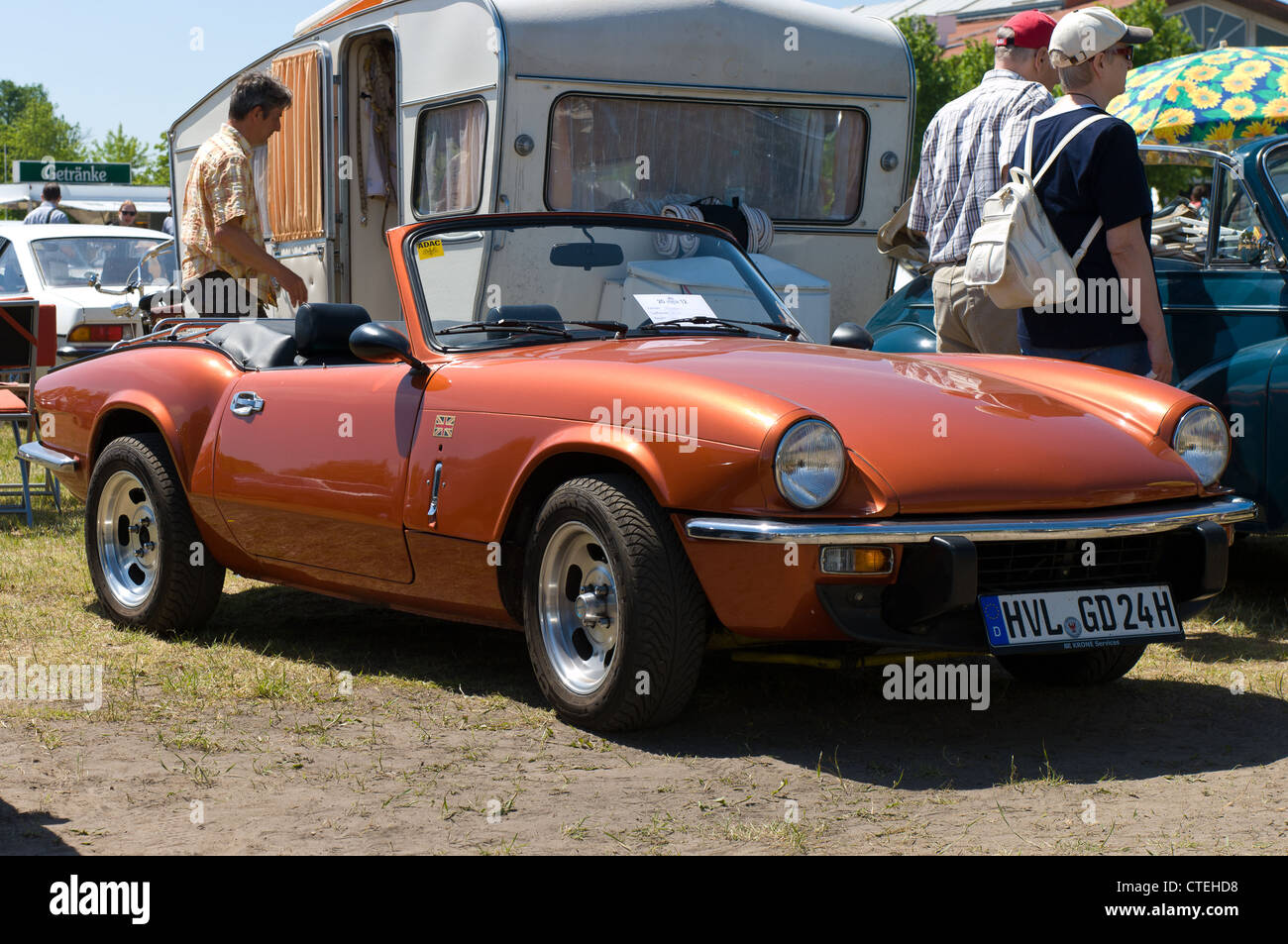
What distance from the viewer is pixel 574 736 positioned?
4207 mm

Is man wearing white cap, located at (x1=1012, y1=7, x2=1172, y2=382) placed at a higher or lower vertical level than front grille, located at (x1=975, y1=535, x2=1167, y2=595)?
higher

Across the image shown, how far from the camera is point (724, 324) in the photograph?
509 cm

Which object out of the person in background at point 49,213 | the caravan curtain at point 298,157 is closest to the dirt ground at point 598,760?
the caravan curtain at point 298,157

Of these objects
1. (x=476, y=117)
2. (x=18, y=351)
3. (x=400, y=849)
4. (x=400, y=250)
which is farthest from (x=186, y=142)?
(x=400, y=849)

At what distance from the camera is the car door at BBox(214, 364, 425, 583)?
15.5 feet

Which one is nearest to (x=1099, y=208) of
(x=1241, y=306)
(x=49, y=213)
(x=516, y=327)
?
(x=1241, y=306)

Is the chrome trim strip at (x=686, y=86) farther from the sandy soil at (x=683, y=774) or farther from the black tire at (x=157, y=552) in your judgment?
the sandy soil at (x=683, y=774)

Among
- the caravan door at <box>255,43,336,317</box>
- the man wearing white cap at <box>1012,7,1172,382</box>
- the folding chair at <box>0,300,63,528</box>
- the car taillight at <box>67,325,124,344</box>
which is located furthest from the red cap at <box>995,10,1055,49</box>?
the car taillight at <box>67,325,124,344</box>

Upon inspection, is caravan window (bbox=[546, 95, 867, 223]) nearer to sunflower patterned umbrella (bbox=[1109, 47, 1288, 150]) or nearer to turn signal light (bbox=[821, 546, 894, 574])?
sunflower patterned umbrella (bbox=[1109, 47, 1288, 150])

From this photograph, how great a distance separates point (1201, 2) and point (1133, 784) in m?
50.8

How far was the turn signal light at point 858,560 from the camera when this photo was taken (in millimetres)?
3773

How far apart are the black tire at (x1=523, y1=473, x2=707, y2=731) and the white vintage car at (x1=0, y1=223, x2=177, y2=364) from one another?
10134 millimetres

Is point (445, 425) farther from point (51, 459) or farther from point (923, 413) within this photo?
point (51, 459)
